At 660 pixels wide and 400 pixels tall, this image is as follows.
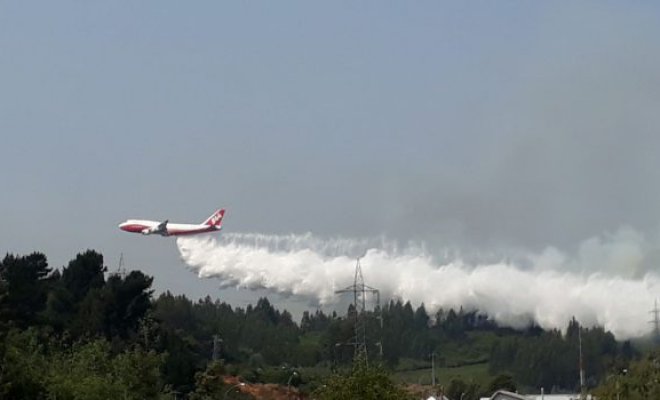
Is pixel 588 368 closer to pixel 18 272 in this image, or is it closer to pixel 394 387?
pixel 18 272

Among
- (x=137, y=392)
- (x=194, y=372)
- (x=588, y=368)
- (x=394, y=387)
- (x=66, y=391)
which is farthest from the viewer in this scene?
(x=588, y=368)

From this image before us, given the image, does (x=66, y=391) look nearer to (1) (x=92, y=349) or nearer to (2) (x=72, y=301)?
(1) (x=92, y=349)

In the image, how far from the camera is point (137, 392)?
59.9 meters

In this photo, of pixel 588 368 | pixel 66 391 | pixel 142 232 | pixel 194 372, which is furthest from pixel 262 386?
pixel 66 391

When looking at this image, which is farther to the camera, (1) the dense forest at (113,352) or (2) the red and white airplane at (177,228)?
(2) the red and white airplane at (177,228)

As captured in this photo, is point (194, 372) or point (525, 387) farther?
point (525, 387)

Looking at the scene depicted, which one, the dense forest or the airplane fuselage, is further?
the airplane fuselage

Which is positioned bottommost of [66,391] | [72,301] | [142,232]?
[66,391]

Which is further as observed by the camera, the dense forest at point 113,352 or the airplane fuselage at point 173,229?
the airplane fuselage at point 173,229

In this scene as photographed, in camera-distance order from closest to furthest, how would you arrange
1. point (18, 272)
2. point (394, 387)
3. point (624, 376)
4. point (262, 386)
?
point (394, 387), point (624, 376), point (18, 272), point (262, 386)

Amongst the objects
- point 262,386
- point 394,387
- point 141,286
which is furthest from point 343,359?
point 394,387

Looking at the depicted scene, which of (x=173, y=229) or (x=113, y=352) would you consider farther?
(x=173, y=229)

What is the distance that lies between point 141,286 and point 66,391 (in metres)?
80.7

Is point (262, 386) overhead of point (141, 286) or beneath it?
beneath
